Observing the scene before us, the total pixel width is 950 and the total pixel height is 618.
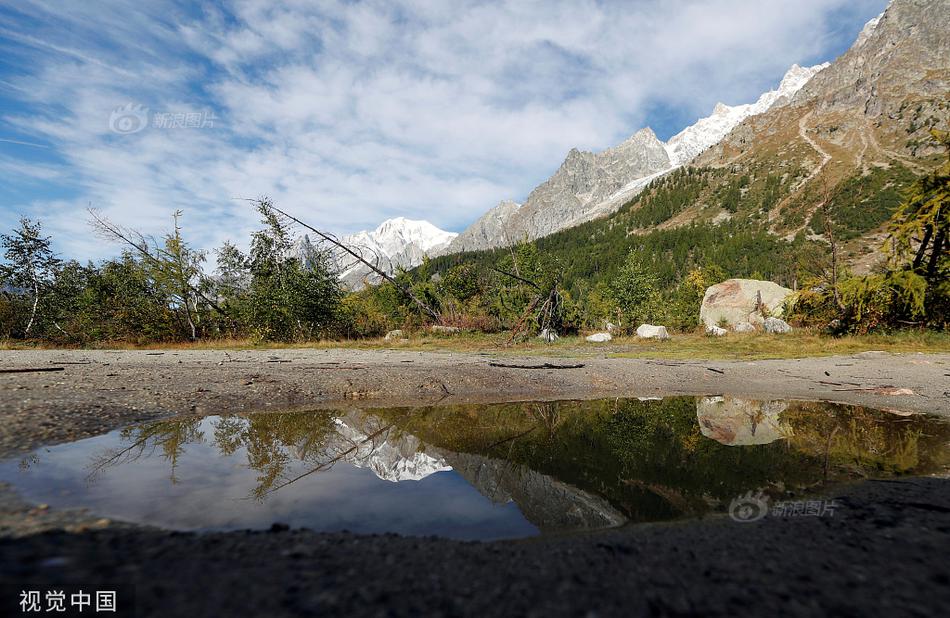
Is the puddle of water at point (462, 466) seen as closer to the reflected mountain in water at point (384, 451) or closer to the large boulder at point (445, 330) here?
the reflected mountain in water at point (384, 451)

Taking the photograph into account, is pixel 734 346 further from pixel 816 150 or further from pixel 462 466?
pixel 816 150

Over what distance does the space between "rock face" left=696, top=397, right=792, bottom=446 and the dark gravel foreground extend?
10.8 feet

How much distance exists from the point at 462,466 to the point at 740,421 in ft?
18.8

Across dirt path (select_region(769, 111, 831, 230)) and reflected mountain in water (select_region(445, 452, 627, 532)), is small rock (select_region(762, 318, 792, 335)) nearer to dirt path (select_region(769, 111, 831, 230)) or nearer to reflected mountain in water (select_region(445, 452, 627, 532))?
reflected mountain in water (select_region(445, 452, 627, 532))

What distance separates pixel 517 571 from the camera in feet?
8.14

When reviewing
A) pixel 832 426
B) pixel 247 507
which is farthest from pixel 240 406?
pixel 832 426

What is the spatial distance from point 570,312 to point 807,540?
27168 mm

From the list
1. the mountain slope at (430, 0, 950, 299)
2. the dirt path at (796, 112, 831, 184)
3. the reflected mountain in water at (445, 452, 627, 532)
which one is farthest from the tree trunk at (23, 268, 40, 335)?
the dirt path at (796, 112, 831, 184)

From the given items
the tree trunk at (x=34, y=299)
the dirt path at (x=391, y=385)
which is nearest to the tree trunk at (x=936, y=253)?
the dirt path at (x=391, y=385)

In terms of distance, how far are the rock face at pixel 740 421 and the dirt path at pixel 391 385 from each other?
1.13 metres

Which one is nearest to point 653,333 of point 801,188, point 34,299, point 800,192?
point 34,299

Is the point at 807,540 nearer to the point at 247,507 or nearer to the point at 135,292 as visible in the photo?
the point at 247,507

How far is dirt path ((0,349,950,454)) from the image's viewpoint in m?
6.76

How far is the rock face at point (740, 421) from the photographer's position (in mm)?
6395
